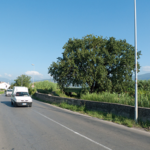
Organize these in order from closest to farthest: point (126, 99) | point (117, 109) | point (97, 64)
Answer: point (117, 109)
point (126, 99)
point (97, 64)

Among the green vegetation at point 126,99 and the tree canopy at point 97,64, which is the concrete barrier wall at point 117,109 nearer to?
the green vegetation at point 126,99

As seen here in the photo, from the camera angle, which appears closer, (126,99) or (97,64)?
(126,99)

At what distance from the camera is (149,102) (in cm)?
1067

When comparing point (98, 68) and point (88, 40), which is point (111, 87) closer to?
point (98, 68)

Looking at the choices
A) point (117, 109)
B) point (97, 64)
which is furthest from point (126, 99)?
point (97, 64)

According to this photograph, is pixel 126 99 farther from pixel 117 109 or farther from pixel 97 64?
pixel 97 64

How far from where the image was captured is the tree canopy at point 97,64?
2698 centimetres

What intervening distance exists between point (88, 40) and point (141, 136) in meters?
24.1

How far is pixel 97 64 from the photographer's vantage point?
2725 cm

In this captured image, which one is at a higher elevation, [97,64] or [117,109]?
[97,64]

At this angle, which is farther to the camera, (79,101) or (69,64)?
(69,64)

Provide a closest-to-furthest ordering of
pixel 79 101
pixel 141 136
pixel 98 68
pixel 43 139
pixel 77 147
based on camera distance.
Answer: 1. pixel 77 147
2. pixel 43 139
3. pixel 141 136
4. pixel 79 101
5. pixel 98 68

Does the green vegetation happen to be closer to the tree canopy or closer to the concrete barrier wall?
the concrete barrier wall

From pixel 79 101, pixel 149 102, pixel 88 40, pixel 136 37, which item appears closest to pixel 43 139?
pixel 149 102
